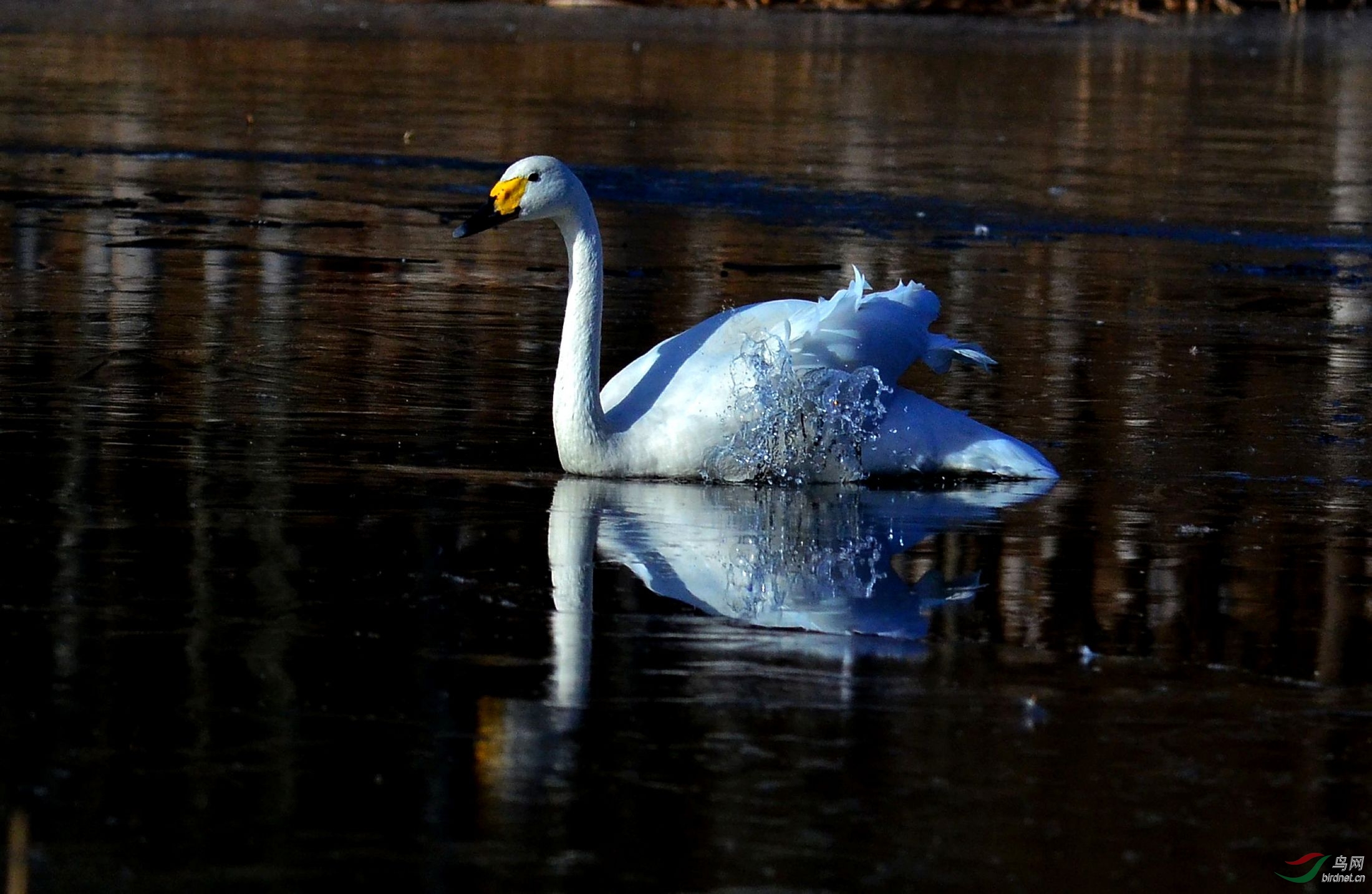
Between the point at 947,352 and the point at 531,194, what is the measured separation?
184cm

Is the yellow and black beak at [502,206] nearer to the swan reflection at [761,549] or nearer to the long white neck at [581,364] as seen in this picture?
the long white neck at [581,364]

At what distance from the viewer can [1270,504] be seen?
8.52m

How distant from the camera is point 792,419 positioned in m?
8.64

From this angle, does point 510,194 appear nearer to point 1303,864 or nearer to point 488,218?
point 488,218

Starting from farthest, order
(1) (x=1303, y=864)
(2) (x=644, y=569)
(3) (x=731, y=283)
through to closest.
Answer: (3) (x=731, y=283) < (2) (x=644, y=569) < (1) (x=1303, y=864)

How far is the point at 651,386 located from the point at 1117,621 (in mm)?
A: 2603

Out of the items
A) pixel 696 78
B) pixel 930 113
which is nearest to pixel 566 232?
pixel 930 113

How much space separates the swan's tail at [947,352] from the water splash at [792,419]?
54 centimetres

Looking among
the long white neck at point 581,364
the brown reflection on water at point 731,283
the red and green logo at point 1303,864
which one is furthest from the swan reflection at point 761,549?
the red and green logo at point 1303,864

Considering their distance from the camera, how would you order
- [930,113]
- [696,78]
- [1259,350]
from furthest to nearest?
[696,78], [930,113], [1259,350]

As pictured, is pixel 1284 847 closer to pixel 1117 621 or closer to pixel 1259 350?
pixel 1117 621

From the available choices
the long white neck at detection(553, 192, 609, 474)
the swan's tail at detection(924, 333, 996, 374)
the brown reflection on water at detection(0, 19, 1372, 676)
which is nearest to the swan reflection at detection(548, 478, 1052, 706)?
the long white neck at detection(553, 192, 609, 474)

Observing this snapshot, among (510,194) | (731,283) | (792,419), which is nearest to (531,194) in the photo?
(510,194)

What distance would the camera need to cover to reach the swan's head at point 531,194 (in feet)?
29.6
